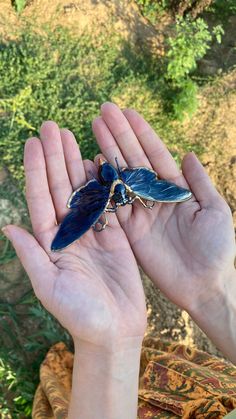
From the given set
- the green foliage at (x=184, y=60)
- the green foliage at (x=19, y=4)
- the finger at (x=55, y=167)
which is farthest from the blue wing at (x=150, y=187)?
the green foliage at (x=19, y=4)

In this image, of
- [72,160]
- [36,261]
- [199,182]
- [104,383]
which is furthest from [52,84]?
[104,383]

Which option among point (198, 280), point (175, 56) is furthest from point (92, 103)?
point (198, 280)

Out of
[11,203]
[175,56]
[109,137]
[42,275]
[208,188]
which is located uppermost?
[175,56]

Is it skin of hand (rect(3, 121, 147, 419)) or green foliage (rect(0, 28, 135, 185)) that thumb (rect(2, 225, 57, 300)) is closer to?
skin of hand (rect(3, 121, 147, 419))

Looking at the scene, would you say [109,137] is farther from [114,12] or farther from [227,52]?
[227,52]

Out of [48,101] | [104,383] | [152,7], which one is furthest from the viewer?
[152,7]

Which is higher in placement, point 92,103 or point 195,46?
point 195,46

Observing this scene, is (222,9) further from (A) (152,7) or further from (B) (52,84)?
(B) (52,84)
